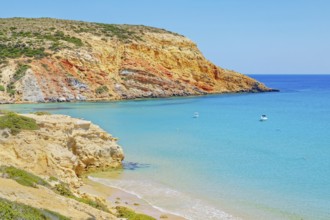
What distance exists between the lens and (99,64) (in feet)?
250

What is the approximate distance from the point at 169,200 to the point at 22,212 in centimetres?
1018

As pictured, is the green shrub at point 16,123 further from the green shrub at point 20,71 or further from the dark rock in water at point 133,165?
the green shrub at point 20,71

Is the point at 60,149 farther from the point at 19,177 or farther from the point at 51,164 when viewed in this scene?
the point at 19,177

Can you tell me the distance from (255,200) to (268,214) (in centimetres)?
164

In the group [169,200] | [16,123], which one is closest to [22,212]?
[169,200]

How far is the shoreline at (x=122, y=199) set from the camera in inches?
646

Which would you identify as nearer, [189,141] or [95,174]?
[95,174]

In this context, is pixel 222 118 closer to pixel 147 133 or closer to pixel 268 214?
pixel 147 133

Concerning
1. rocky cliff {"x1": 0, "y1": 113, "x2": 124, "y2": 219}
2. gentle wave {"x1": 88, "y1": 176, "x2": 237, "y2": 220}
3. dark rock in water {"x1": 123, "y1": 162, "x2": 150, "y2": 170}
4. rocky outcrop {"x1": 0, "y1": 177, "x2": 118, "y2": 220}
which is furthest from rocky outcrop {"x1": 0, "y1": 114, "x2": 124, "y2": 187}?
rocky outcrop {"x1": 0, "y1": 177, "x2": 118, "y2": 220}

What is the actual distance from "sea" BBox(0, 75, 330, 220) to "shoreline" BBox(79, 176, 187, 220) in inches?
16.4

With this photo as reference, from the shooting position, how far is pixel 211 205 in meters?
17.2

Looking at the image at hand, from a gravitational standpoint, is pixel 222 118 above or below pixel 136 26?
below

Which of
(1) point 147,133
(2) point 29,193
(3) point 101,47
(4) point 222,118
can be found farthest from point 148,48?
(2) point 29,193

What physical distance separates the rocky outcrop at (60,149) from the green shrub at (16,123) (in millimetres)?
254
